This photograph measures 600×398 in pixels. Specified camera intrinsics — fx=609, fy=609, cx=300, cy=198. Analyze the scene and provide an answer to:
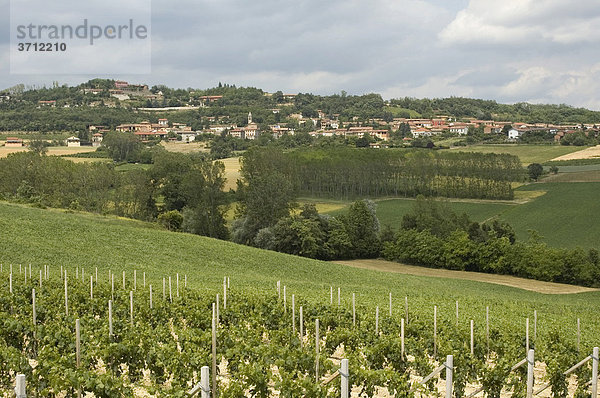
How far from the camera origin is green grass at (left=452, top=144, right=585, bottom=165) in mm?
110375

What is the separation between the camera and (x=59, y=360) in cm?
1166

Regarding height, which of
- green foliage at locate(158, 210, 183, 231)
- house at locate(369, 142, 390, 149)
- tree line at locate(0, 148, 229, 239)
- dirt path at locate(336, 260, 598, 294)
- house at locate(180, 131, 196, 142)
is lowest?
dirt path at locate(336, 260, 598, 294)

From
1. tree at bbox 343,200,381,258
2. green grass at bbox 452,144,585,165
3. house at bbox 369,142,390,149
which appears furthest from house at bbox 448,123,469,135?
tree at bbox 343,200,381,258

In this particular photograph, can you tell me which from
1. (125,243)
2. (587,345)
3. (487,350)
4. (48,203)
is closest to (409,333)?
(487,350)

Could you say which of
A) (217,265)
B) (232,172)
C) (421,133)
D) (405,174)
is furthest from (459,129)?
(217,265)

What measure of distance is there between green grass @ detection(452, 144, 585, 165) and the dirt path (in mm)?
54975

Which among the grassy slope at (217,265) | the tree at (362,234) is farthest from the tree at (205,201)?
the grassy slope at (217,265)

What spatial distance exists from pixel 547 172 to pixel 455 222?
129 feet

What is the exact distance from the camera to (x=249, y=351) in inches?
550

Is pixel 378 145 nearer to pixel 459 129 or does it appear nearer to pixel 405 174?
pixel 459 129

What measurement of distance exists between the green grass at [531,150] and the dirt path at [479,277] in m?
55.0

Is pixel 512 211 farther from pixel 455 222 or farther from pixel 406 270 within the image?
pixel 406 270

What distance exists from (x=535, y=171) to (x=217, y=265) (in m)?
67.5

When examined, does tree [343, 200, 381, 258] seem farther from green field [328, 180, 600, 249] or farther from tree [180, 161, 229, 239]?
tree [180, 161, 229, 239]
